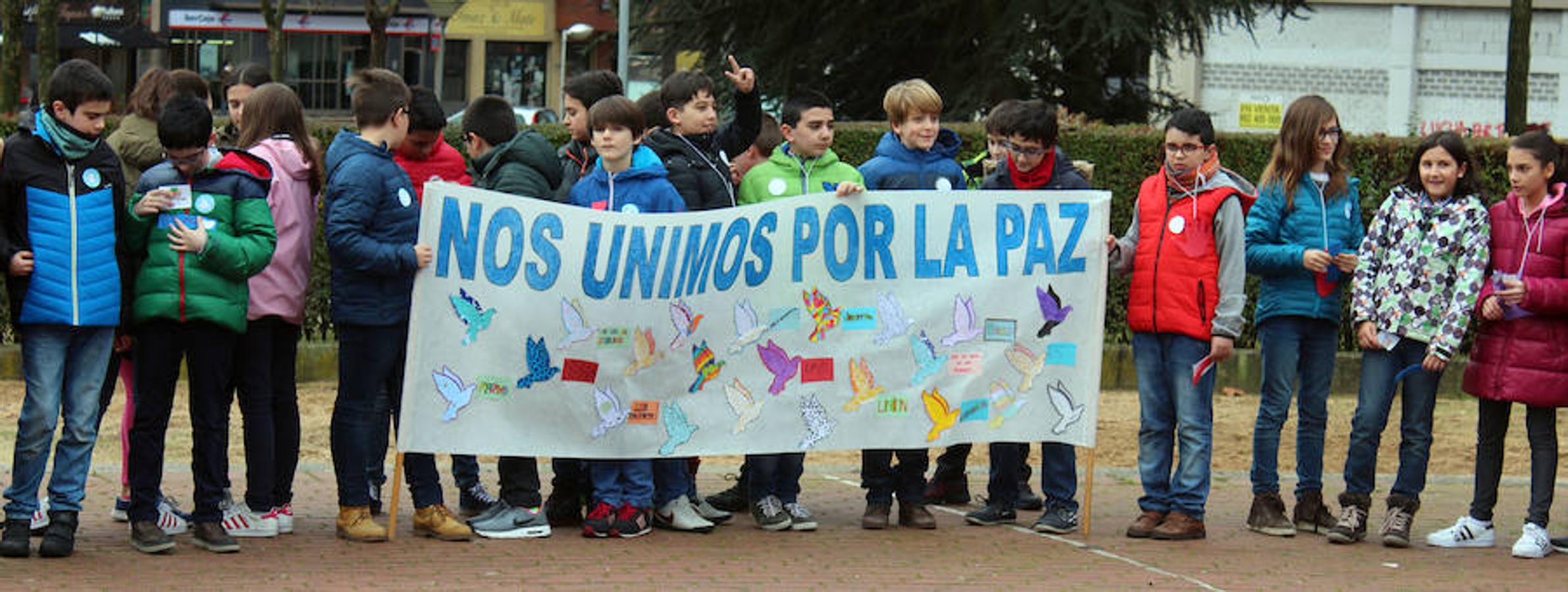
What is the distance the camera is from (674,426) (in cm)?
797

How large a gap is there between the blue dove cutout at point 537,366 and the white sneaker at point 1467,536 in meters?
3.59

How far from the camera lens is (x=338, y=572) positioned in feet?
23.5

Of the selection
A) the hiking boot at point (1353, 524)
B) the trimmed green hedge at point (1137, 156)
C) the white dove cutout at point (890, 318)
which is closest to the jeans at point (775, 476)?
the white dove cutout at point (890, 318)

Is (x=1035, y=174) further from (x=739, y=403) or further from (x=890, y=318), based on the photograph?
(x=739, y=403)

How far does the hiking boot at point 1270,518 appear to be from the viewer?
845cm

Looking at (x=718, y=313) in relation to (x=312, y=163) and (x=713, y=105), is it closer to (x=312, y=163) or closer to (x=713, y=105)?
(x=713, y=105)

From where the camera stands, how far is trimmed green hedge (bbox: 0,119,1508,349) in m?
14.3

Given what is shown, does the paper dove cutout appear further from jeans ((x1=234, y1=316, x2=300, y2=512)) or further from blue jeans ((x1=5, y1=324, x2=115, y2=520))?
blue jeans ((x1=5, y1=324, x2=115, y2=520))

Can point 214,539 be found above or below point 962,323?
below

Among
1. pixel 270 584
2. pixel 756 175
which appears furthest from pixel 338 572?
pixel 756 175

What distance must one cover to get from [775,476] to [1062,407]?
3.88ft

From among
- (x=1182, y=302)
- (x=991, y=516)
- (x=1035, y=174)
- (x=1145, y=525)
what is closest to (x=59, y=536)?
(x=991, y=516)

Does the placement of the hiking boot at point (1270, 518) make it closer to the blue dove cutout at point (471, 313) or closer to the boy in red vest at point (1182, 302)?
the boy in red vest at point (1182, 302)

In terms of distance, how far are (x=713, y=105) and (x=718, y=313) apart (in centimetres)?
89
